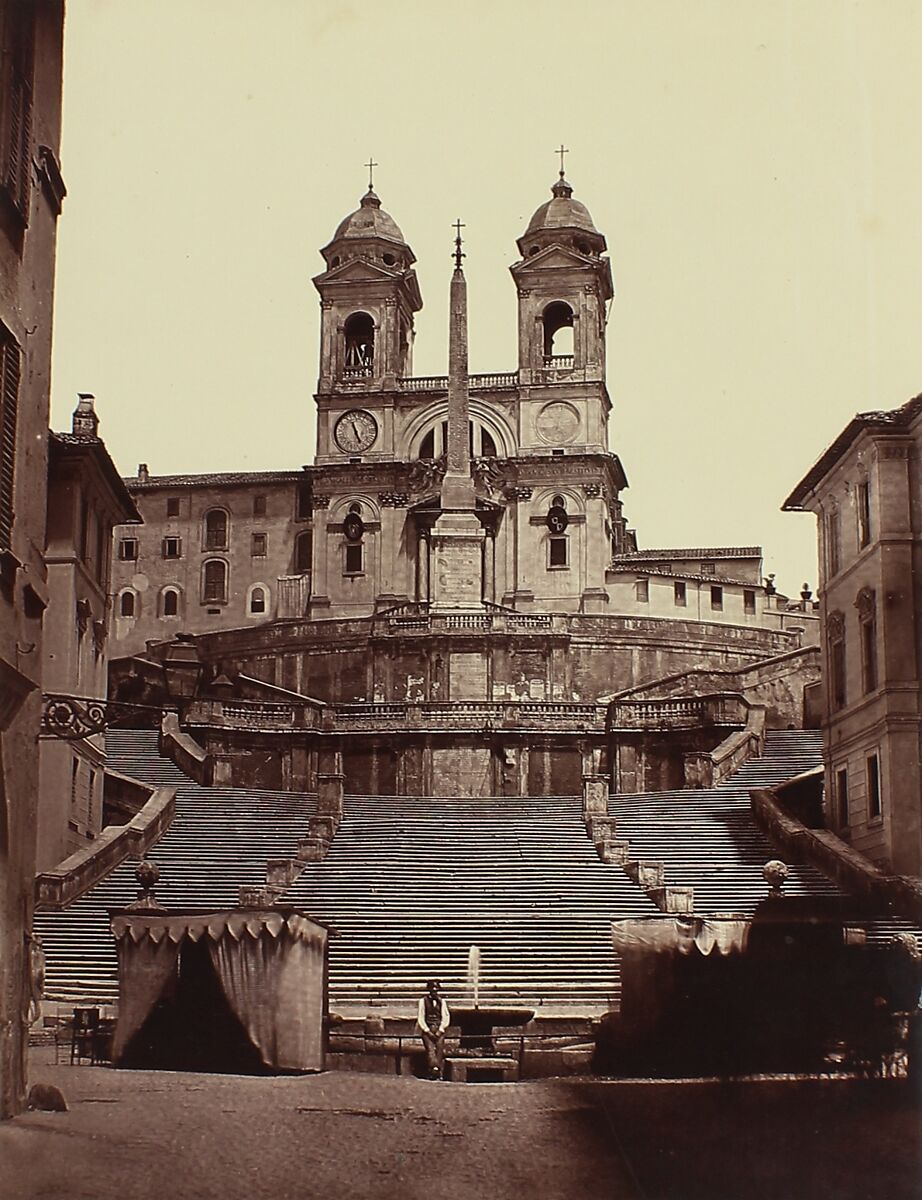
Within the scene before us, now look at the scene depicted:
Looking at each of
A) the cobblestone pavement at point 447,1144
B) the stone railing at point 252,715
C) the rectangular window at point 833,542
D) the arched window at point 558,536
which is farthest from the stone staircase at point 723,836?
the arched window at point 558,536

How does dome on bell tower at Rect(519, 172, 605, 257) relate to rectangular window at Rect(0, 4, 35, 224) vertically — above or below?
above

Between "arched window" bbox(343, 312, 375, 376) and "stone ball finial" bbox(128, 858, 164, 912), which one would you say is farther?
"arched window" bbox(343, 312, 375, 376)

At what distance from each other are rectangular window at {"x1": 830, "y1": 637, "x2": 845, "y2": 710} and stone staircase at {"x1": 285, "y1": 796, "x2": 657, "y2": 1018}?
4146 millimetres

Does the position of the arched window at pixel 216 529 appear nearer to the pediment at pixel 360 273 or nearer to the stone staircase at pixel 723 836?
the pediment at pixel 360 273

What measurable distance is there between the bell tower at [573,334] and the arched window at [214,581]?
424 inches

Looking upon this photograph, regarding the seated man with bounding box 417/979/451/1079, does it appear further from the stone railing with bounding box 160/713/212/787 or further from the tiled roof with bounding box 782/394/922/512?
the stone railing with bounding box 160/713/212/787

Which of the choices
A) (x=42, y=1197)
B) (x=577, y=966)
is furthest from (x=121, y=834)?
(x=42, y=1197)

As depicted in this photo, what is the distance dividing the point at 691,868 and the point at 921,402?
6765 millimetres

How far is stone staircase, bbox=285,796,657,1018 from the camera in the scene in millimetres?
19203

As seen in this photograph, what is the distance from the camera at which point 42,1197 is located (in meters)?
10.5

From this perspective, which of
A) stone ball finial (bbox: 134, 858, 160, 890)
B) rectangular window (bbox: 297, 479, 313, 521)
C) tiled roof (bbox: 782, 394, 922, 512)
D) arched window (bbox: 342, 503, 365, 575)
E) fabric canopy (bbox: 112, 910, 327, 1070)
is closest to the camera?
fabric canopy (bbox: 112, 910, 327, 1070)

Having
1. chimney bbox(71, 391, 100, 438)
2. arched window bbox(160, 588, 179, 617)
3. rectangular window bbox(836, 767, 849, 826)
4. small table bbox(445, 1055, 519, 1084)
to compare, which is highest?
arched window bbox(160, 588, 179, 617)

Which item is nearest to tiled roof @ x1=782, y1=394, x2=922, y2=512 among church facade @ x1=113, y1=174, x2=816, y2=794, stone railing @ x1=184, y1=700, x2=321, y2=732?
stone railing @ x1=184, y1=700, x2=321, y2=732

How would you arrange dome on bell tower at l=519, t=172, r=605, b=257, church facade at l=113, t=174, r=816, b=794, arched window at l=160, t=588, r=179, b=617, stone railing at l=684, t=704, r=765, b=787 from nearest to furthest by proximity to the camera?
stone railing at l=684, t=704, r=765, b=787, church facade at l=113, t=174, r=816, b=794, dome on bell tower at l=519, t=172, r=605, b=257, arched window at l=160, t=588, r=179, b=617
